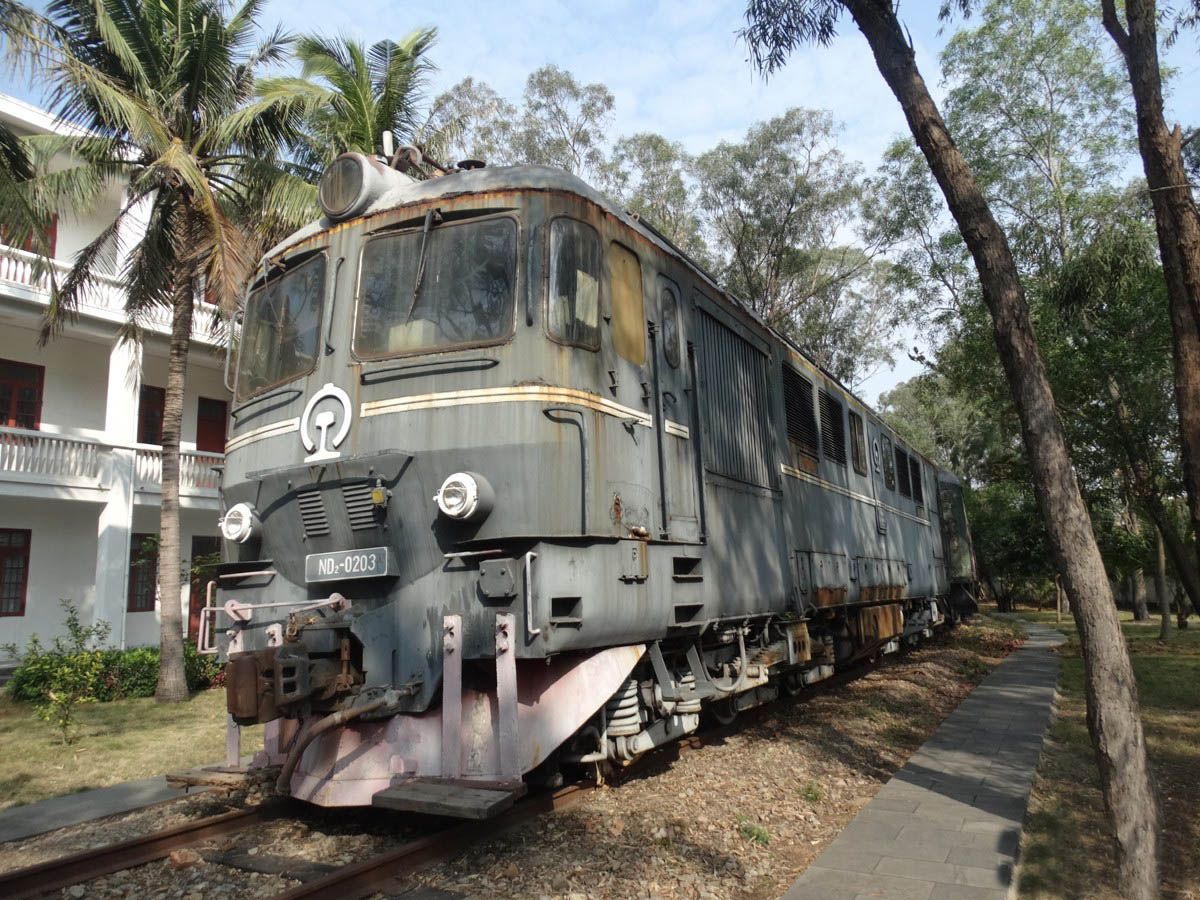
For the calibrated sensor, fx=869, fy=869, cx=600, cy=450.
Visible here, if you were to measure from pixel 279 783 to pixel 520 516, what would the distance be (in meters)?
1.98

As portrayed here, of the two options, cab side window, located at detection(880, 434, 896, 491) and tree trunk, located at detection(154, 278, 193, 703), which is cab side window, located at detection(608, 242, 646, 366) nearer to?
cab side window, located at detection(880, 434, 896, 491)

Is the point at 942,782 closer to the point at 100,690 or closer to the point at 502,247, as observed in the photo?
the point at 502,247

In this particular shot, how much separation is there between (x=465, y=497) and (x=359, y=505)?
83cm

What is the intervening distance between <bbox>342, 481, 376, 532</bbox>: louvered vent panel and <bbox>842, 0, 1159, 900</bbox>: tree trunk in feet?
13.0

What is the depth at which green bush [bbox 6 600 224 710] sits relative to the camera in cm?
1076

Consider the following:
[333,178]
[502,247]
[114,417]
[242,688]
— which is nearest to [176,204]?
[114,417]

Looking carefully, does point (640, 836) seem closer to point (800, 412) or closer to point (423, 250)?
point (423, 250)

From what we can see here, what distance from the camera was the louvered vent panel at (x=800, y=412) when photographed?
28.1 ft

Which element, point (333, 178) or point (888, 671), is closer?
point (333, 178)

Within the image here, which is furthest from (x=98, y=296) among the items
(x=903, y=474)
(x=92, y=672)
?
(x=903, y=474)

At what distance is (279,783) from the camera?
4754mm

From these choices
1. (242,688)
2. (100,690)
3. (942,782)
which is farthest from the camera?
(100,690)

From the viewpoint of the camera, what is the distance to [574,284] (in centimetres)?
515

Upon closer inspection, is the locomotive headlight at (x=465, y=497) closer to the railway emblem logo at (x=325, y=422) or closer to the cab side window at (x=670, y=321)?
the railway emblem logo at (x=325, y=422)
